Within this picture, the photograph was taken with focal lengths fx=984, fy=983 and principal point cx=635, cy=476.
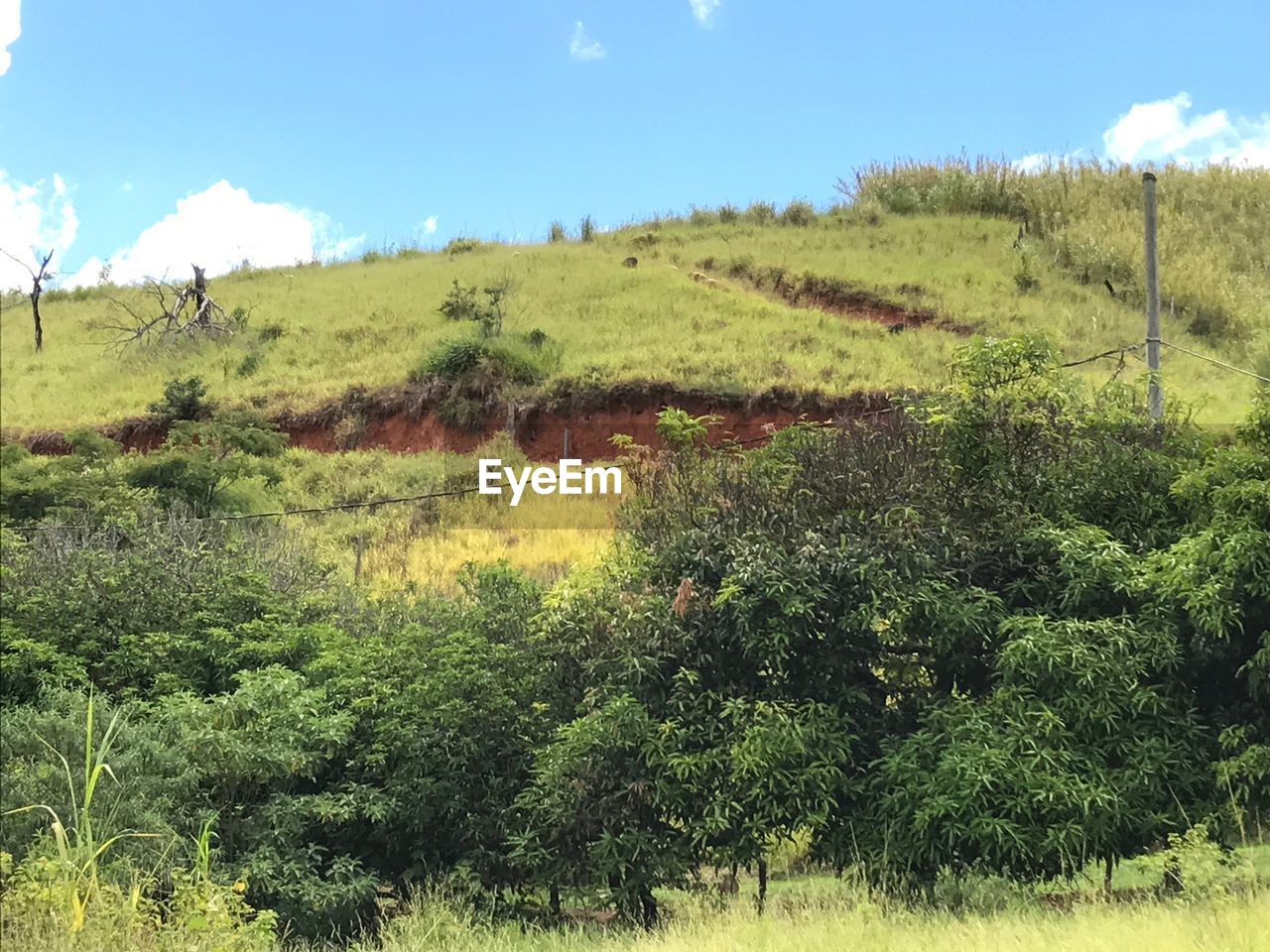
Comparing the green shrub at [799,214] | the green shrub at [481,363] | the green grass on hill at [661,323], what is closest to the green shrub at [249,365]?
the green grass on hill at [661,323]

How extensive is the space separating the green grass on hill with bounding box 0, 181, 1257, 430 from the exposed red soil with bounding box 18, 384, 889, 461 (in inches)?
19.9

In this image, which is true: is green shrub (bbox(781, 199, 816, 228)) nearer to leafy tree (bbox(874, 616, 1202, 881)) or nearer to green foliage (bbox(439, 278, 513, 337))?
green foliage (bbox(439, 278, 513, 337))

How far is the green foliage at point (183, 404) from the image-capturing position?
27219mm

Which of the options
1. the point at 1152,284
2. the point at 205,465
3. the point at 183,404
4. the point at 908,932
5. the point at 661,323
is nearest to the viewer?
the point at 908,932

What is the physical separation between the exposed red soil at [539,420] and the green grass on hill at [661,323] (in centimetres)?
51

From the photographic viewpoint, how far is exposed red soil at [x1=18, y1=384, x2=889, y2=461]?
23812 mm

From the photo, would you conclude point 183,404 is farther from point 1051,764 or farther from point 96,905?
point 1051,764

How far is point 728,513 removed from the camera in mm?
7523

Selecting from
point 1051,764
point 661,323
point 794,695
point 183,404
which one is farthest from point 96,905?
point 661,323

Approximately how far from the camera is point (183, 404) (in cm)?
2727

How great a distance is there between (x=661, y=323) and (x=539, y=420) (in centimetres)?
547

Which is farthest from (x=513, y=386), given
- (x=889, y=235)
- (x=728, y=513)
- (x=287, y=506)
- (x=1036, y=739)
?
(x=1036, y=739)

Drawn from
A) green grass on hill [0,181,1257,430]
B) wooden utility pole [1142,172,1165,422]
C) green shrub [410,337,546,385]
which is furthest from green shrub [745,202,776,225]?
wooden utility pole [1142,172,1165,422]

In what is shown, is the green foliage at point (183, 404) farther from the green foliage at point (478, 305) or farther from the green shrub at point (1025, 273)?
the green shrub at point (1025, 273)
